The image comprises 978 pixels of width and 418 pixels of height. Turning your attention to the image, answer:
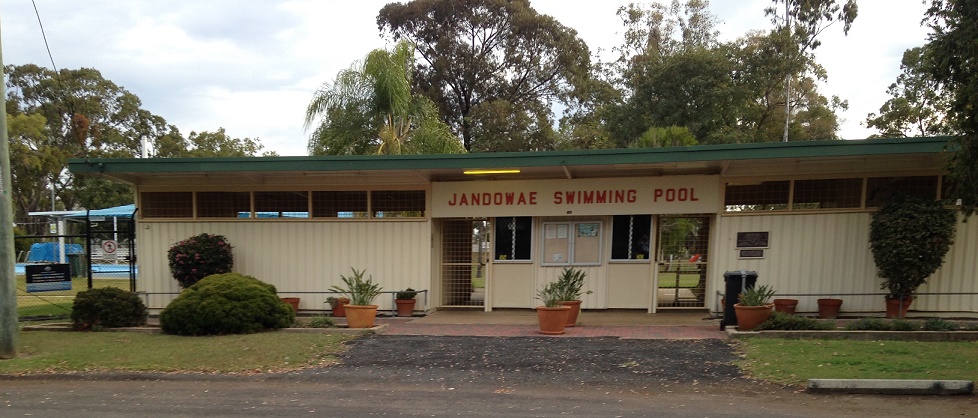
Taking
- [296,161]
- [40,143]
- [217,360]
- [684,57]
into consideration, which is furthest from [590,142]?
[40,143]

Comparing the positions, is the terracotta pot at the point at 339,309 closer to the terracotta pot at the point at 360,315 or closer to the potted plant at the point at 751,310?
the terracotta pot at the point at 360,315

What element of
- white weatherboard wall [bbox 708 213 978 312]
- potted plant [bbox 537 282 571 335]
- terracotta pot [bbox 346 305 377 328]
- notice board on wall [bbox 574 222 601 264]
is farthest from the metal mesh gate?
white weatherboard wall [bbox 708 213 978 312]

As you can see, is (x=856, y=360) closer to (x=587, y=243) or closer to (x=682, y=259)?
(x=682, y=259)

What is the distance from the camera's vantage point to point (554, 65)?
112 ft

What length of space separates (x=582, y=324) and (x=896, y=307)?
5.16m

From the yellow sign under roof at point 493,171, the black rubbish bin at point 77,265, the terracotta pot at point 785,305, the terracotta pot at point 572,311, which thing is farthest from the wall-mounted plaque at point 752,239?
→ the black rubbish bin at point 77,265

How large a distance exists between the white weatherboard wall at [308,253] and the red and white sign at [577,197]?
2.89 ft

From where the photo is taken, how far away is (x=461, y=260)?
13.2 meters

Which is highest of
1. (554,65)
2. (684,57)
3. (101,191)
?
(554,65)

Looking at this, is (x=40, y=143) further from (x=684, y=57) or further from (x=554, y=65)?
(x=684, y=57)

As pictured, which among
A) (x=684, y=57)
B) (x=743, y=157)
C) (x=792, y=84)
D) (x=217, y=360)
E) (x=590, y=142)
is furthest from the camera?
(x=792, y=84)

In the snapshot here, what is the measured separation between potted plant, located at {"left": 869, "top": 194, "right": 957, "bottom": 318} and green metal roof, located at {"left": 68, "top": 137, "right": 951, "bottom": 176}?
0.96 meters

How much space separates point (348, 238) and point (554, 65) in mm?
24339

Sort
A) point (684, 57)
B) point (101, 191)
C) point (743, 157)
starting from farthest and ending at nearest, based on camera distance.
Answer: point (101, 191)
point (684, 57)
point (743, 157)
